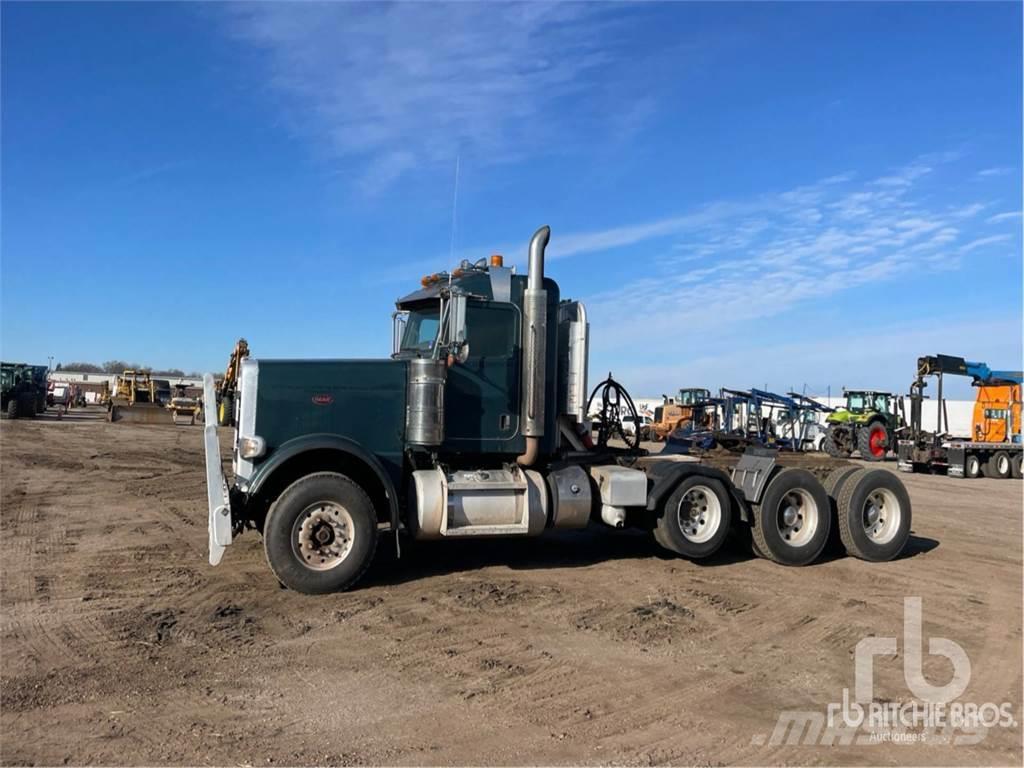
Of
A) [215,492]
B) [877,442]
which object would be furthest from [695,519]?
[877,442]

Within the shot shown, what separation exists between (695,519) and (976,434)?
2301 centimetres

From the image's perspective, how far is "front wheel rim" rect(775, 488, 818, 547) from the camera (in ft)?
29.6

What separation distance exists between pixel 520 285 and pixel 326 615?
391cm

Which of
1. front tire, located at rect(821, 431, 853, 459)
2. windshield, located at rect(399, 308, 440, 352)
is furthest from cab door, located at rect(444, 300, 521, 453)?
front tire, located at rect(821, 431, 853, 459)

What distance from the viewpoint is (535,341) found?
8.10 m

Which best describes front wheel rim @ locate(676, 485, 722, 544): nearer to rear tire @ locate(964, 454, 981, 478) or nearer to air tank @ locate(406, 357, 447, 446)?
air tank @ locate(406, 357, 447, 446)

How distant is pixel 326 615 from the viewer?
6520 millimetres

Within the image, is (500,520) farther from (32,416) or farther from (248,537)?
(32,416)

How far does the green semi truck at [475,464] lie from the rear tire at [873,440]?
20967 millimetres

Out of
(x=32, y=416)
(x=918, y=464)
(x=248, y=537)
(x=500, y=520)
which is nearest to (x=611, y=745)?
(x=500, y=520)

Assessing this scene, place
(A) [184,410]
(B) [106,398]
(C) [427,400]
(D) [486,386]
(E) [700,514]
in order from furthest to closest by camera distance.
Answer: (B) [106,398]
(A) [184,410]
(E) [700,514]
(D) [486,386]
(C) [427,400]

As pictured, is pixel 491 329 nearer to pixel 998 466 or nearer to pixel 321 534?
pixel 321 534

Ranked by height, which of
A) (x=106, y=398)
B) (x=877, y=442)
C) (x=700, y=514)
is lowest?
(x=700, y=514)

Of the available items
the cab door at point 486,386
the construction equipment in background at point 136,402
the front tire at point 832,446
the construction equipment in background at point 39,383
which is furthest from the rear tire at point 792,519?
the construction equipment in background at point 39,383
